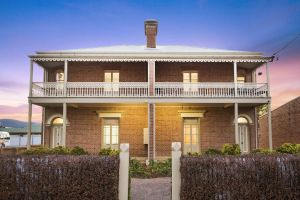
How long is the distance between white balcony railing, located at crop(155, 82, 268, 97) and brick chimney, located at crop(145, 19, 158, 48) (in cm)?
387

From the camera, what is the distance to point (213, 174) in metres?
6.41

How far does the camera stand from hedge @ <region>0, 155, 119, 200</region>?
6.32 metres

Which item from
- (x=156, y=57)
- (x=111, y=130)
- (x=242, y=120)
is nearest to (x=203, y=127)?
(x=242, y=120)

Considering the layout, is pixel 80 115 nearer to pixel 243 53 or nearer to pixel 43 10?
pixel 43 10

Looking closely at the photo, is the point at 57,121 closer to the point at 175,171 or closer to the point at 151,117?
the point at 151,117

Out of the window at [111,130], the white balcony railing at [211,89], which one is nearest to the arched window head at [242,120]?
the white balcony railing at [211,89]

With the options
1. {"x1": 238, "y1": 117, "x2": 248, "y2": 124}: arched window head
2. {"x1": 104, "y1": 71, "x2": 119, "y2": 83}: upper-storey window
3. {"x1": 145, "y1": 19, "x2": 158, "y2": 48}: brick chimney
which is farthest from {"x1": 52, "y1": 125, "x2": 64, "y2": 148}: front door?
{"x1": 238, "y1": 117, "x2": 248, "y2": 124}: arched window head

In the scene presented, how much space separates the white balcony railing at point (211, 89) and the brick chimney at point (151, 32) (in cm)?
387

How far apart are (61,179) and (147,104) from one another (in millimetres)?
12217

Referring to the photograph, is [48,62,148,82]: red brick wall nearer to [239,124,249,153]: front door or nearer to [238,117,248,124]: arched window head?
[238,117,248,124]: arched window head

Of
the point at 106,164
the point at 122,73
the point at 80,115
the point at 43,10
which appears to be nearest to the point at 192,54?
the point at 122,73

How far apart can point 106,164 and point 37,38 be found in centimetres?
1870

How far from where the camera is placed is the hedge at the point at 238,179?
20.9 ft

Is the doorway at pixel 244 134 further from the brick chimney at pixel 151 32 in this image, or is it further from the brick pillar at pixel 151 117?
the brick chimney at pixel 151 32
